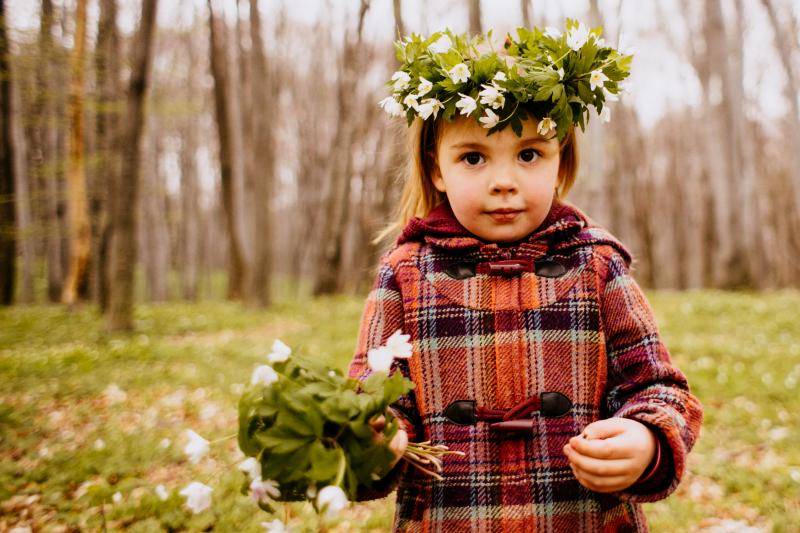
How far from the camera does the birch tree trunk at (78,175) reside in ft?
40.3

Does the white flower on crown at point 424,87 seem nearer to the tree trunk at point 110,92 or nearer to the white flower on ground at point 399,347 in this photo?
the white flower on ground at point 399,347

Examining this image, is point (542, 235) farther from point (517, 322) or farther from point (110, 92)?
point (110, 92)

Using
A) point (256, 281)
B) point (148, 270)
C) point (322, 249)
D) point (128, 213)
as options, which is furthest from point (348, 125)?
point (148, 270)

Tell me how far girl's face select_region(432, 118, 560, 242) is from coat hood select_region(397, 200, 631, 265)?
27 mm

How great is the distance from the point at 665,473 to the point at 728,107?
51.1ft

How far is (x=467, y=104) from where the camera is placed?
150 cm

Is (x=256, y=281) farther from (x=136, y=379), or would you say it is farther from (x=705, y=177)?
(x=705, y=177)

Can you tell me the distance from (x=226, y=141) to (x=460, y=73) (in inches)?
490

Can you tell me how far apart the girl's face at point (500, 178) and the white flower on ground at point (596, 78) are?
171 mm

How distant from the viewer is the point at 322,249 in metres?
16.1

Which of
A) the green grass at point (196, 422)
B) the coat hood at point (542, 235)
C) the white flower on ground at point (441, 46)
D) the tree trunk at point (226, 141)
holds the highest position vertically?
the tree trunk at point (226, 141)

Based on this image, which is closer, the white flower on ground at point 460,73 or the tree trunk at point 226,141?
the white flower on ground at point 460,73

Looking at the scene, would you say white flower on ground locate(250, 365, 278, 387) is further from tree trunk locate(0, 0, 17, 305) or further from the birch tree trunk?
tree trunk locate(0, 0, 17, 305)

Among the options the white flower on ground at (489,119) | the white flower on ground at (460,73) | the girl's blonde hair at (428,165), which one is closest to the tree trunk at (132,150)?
the girl's blonde hair at (428,165)
